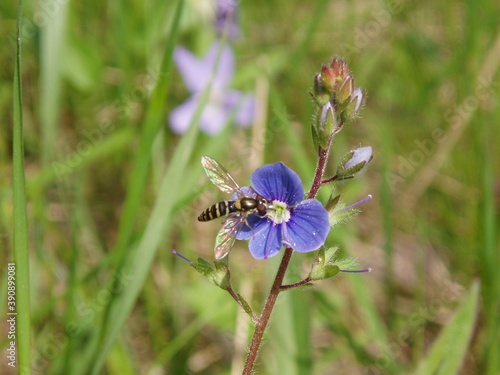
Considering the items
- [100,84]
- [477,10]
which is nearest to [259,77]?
[100,84]

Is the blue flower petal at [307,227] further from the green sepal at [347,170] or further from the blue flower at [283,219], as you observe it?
the green sepal at [347,170]

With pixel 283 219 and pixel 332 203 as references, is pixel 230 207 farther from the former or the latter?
pixel 332 203

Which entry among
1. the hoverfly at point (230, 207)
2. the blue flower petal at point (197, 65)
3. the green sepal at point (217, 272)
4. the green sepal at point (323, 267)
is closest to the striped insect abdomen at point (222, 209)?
the hoverfly at point (230, 207)

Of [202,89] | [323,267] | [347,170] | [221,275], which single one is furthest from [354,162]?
[202,89]

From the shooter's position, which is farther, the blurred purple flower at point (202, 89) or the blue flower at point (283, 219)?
the blurred purple flower at point (202, 89)

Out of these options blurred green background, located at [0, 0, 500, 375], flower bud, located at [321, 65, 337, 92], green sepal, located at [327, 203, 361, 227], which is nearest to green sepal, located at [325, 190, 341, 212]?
green sepal, located at [327, 203, 361, 227]

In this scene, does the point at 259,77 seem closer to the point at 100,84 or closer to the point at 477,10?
the point at 100,84
